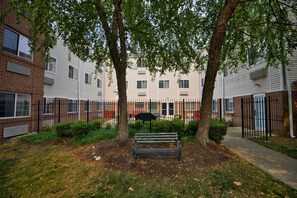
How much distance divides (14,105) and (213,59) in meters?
10.2

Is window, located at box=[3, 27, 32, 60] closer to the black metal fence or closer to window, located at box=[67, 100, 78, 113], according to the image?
window, located at box=[67, 100, 78, 113]

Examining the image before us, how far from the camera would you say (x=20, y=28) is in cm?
1014

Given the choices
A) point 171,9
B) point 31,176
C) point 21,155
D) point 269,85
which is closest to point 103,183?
point 31,176

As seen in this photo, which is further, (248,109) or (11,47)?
(248,109)

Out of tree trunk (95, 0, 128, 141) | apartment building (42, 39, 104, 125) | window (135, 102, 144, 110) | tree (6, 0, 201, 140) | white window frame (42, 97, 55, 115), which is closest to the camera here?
tree (6, 0, 201, 140)

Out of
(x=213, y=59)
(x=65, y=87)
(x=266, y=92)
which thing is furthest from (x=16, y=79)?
(x=266, y=92)

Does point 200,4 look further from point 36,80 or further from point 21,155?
point 36,80

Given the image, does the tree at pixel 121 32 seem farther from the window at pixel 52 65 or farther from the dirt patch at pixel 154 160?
the window at pixel 52 65

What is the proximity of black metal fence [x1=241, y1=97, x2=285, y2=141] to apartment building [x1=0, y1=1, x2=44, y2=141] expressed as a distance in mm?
11758

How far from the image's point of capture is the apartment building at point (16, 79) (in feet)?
29.8

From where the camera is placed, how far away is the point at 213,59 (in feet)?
21.3

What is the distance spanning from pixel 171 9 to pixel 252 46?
4.81m

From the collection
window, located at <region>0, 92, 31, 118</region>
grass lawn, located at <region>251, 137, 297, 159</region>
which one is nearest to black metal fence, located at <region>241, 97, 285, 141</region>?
grass lawn, located at <region>251, 137, 297, 159</region>

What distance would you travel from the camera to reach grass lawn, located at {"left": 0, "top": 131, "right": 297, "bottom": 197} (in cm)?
395
